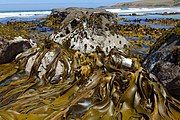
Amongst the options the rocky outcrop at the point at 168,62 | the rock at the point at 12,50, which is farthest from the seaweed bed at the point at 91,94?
the rock at the point at 12,50

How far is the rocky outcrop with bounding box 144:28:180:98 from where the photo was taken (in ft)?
13.7

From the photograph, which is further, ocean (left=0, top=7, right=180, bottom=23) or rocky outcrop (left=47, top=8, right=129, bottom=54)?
ocean (left=0, top=7, right=180, bottom=23)

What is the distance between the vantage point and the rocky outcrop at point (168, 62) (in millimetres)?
4176

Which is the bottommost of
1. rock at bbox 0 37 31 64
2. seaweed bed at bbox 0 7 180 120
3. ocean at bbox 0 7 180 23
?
ocean at bbox 0 7 180 23

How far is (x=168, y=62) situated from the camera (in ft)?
14.3

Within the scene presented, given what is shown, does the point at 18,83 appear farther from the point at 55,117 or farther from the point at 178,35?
the point at 178,35

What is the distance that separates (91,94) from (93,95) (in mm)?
22

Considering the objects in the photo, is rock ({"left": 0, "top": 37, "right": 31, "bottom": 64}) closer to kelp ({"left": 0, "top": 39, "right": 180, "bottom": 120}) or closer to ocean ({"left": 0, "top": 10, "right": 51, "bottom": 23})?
kelp ({"left": 0, "top": 39, "right": 180, "bottom": 120})

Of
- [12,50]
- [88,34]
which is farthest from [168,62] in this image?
[12,50]

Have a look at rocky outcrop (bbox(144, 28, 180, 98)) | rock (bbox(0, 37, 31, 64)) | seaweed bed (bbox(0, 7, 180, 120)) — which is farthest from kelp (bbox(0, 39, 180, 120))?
rock (bbox(0, 37, 31, 64))

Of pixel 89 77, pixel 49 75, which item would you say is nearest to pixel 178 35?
pixel 89 77

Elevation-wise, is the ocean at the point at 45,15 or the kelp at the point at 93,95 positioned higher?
the kelp at the point at 93,95

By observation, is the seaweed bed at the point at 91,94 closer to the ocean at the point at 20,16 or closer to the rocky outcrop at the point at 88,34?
the rocky outcrop at the point at 88,34

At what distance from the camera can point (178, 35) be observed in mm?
4844
